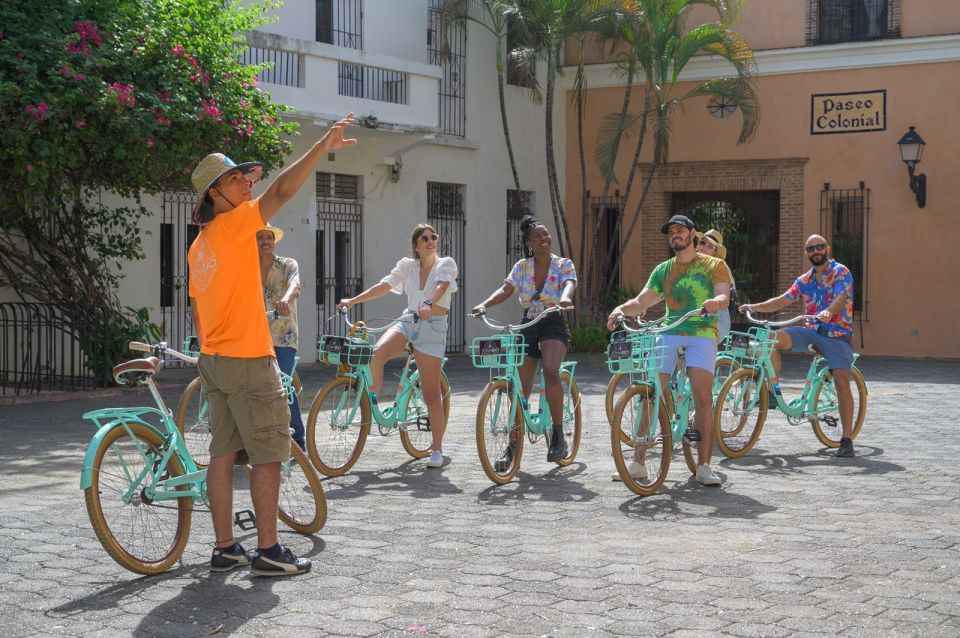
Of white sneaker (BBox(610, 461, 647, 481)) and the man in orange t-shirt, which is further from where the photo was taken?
white sneaker (BBox(610, 461, 647, 481))

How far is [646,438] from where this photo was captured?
25.2 feet

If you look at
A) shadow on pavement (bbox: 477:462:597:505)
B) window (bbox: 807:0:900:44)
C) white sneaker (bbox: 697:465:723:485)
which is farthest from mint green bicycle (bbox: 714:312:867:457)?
window (bbox: 807:0:900:44)

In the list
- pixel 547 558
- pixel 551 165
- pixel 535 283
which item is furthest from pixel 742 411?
pixel 551 165

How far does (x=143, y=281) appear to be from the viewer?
1664 cm

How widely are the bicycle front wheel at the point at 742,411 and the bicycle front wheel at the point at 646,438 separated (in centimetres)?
154

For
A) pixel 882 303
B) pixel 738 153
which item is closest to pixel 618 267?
pixel 738 153

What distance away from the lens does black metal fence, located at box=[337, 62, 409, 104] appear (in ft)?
60.1

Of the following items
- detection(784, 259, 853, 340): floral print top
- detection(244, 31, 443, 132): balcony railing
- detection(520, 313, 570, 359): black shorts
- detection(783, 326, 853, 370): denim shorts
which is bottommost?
detection(783, 326, 853, 370): denim shorts

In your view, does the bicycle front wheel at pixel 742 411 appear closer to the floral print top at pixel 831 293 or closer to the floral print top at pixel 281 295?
the floral print top at pixel 831 293

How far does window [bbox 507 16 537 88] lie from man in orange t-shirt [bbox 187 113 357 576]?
15523 millimetres

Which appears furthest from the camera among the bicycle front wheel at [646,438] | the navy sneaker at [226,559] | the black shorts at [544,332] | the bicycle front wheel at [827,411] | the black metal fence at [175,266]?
the black metal fence at [175,266]

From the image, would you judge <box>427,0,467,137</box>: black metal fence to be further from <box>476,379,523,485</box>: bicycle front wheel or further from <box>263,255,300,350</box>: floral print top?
<box>476,379,523,485</box>: bicycle front wheel

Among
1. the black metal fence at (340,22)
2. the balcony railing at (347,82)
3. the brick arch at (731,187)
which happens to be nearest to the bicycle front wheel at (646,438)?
the balcony railing at (347,82)

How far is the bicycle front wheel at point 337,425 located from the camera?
324 inches
